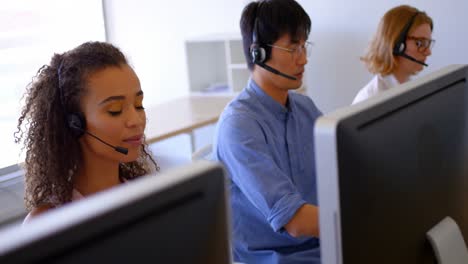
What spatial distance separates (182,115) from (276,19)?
1529mm

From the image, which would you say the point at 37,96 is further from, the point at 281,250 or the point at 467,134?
the point at 467,134

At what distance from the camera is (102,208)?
0.46 metres

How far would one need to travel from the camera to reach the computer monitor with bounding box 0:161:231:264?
0.42 m

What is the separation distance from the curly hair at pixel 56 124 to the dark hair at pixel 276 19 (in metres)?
0.44

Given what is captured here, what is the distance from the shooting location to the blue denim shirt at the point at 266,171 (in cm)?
129

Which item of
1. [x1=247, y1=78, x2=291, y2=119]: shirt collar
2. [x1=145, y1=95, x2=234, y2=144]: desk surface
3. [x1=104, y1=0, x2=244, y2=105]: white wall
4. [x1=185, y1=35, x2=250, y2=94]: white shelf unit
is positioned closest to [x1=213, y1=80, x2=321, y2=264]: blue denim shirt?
[x1=247, y1=78, x2=291, y2=119]: shirt collar

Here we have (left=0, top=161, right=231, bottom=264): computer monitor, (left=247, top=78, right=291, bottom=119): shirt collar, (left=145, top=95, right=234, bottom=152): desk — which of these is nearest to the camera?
(left=0, top=161, right=231, bottom=264): computer monitor

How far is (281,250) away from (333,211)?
772mm

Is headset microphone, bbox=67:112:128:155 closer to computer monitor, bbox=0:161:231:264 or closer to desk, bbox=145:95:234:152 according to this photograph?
computer monitor, bbox=0:161:231:264

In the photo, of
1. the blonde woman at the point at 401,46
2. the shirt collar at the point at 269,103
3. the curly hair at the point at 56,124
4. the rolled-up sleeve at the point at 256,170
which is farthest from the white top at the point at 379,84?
the curly hair at the point at 56,124

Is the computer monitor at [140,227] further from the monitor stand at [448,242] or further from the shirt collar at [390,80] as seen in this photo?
the shirt collar at [390,80]

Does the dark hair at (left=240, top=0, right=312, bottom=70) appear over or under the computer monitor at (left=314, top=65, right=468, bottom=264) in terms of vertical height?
over

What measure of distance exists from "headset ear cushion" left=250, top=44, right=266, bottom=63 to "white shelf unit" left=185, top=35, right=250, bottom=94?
5.76 ft

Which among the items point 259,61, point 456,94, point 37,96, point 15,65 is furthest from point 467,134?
point 15,65
